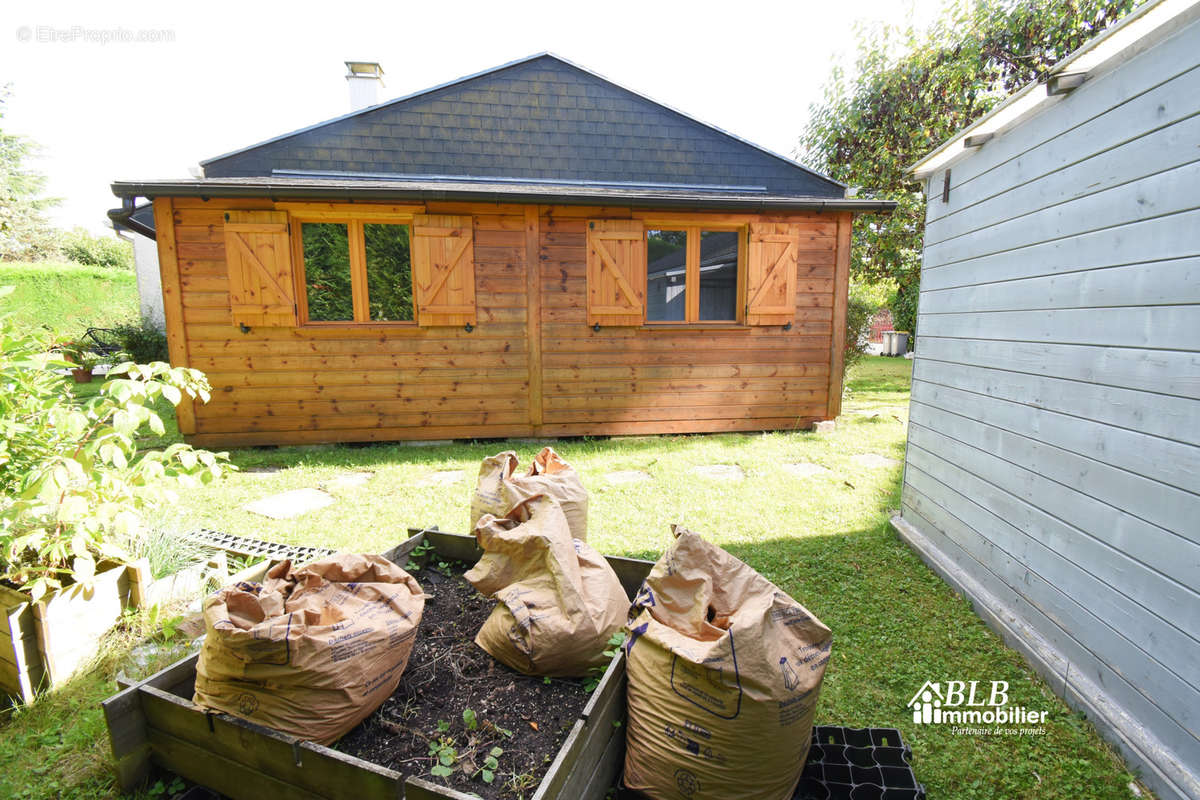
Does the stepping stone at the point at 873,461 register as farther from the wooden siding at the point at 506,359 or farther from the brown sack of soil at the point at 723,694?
the brown sack of soil at the point at 723,694

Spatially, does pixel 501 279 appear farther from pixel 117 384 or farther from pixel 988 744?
pixel 988 744

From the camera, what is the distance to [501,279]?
5980mm

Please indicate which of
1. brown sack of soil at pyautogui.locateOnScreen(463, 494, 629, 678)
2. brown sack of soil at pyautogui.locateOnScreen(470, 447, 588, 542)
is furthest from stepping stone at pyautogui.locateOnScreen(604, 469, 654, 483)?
brown sack of soil at pyautogui.locateOnScreen(463, 494, 629, 678)

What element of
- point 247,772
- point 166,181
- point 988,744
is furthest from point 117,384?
point 166,181

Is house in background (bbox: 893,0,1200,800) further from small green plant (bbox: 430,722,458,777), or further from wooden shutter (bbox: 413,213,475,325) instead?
wooden shutter (bbox: 413,213,475,325)

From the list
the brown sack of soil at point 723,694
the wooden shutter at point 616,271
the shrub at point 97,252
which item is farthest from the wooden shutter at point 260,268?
the shrub at point 97,252

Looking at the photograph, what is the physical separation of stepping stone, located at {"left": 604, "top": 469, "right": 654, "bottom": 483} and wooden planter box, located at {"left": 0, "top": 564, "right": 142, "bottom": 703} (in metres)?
3.39

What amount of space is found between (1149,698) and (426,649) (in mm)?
2475

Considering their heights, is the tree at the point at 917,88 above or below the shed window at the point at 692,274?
above

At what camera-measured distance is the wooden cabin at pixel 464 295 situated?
556cm

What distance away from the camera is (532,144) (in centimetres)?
741

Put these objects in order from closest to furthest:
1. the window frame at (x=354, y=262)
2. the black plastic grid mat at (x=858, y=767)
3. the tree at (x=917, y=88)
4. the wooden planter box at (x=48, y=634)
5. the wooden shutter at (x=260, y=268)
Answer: the black plastic grid mat at (x=858, y=767), the wooden planter box at (x=48, y=634), the wooden shutter at (x=260, y=268), the window frame at (x=354, y=262), the tree at (x=917, y=88)

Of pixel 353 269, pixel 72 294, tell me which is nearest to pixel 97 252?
pixel 72 294

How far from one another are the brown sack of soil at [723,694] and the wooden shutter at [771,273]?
5186 millimetres
